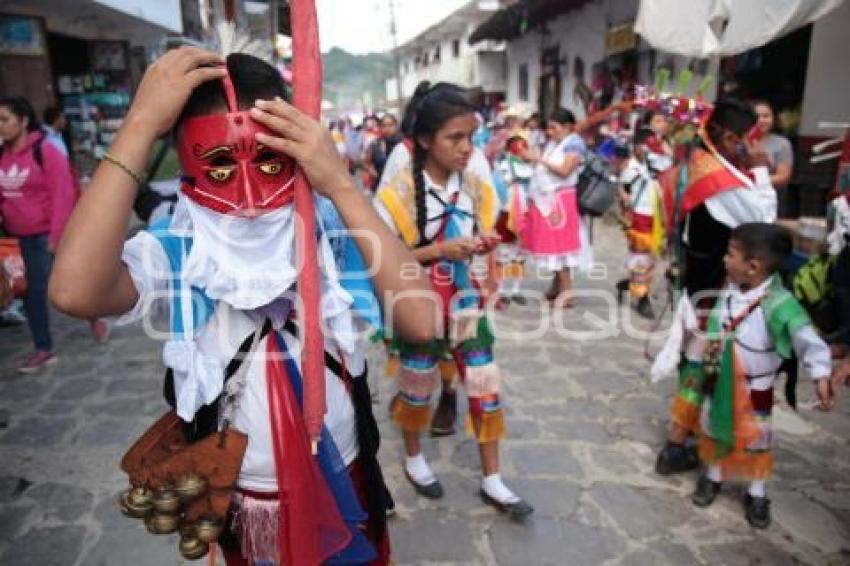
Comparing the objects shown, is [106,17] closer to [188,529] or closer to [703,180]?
[703,180]

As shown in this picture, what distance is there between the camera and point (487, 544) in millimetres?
2834

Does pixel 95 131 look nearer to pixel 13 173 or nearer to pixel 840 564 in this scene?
pixel 13 173

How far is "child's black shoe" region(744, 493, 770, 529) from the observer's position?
116 inches

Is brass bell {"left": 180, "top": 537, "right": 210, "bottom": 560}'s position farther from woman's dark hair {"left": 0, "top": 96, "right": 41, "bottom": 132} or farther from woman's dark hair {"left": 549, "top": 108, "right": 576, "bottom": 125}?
woman's dark hair {"left": 549, "top": 108, "right": 576, "bottom": 125}

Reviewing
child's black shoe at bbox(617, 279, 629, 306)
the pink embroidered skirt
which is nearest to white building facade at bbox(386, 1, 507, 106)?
the pink embroidered skirt

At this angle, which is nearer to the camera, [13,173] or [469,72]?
[13,173]

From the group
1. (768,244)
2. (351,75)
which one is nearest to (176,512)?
(768,244)

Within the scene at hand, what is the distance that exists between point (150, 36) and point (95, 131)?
3.97m

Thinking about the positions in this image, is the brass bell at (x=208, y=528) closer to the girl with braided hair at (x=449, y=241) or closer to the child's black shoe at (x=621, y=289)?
the girl with braided hair at (x=449, y=241)

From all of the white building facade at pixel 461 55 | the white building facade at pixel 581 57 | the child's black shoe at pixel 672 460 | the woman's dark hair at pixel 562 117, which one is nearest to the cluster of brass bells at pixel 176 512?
the child's black shoe at pixel 672 460

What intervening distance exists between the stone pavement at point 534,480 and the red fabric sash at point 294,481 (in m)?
1.37

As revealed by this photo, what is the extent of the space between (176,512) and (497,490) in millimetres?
1873

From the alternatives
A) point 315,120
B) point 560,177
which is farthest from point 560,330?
point 315,120

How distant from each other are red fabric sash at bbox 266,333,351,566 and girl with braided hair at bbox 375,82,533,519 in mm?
1301
